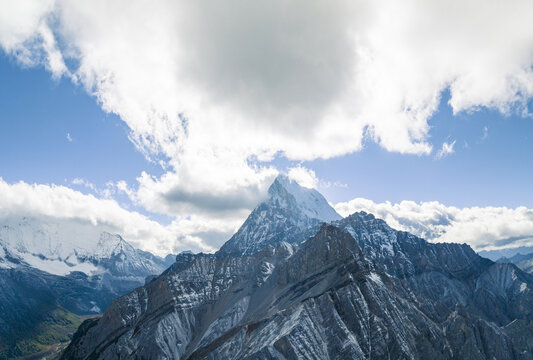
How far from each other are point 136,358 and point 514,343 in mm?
167528

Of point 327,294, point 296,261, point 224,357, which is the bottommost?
point 224,357

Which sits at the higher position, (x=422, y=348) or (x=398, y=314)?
(x=398, y=314)

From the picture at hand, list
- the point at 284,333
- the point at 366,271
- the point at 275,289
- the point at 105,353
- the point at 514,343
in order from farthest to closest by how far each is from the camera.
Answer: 1. the point at 275,289
2. the point at 105,353
3. the point at 514,343
4. the point at 366,271
5. the point at 284,333

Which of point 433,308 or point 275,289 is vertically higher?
point 275,289

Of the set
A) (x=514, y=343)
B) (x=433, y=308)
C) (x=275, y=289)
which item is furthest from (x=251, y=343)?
(x=514, y=343)

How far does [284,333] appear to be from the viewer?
122188 mm

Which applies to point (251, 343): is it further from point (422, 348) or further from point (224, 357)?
point (422, 348)

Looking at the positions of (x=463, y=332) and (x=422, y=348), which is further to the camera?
(x=463, y=332)

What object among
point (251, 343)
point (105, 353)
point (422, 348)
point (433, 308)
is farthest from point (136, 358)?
point (433, 308)

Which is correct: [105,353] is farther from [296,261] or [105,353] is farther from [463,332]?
[463,332]

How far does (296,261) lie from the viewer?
197m

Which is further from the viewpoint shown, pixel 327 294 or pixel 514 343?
pixel 514 343

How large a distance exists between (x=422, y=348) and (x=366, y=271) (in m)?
35.3

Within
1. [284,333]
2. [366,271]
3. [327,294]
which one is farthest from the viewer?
[366,271]
